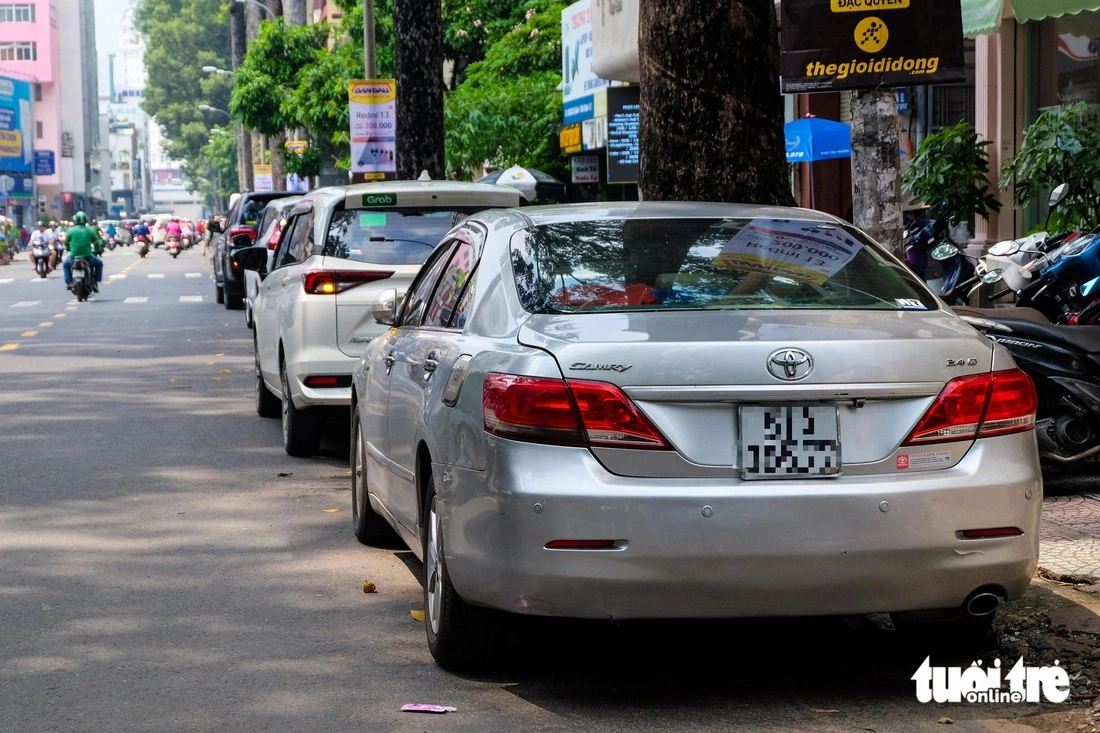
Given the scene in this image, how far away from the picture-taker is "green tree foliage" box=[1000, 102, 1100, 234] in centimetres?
1159

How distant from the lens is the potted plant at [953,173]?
13.5 m

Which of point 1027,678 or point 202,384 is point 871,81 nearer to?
point 1027,678

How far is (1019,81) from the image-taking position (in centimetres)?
1608

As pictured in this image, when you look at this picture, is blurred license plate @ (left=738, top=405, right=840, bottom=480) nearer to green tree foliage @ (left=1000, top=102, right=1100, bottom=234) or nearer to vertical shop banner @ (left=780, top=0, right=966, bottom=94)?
vertical shop banner @ (left=780, top=0, right=966, bottom=94)

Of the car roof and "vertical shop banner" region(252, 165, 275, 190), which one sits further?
"vertical shop banner" region(252, 165, 275, 190)

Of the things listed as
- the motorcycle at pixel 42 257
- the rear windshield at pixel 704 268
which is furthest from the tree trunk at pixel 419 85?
the motorcycle at pixel 42 257

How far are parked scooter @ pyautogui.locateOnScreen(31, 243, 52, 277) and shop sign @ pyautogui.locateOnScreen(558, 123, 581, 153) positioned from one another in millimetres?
21327

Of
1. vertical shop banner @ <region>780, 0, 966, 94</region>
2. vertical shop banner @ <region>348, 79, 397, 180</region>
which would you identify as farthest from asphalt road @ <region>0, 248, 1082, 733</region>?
vertical shop banner @ <region>348, 79, 397, 180</region>

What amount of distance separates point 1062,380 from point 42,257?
134 feet

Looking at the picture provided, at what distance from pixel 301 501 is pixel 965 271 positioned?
18.1 feet

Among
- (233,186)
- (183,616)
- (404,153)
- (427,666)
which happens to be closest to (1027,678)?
(427,666)

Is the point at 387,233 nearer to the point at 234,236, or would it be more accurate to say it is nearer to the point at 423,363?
the point at 423,363

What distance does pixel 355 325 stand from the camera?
9906mm

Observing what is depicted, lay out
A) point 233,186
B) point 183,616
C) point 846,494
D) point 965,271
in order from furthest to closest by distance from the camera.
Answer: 1. point 233,186
2. point 965,271
3. point 183,616
4. point 846,494
